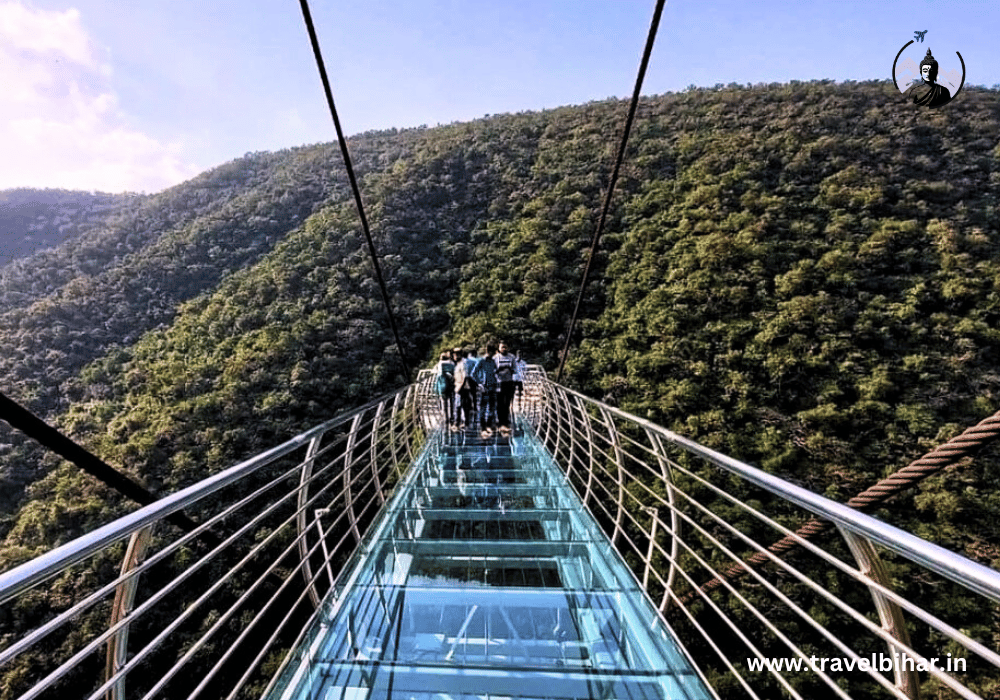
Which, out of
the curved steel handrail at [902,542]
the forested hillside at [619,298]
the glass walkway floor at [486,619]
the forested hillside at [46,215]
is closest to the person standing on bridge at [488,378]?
the glass walkway floor at [486,619]

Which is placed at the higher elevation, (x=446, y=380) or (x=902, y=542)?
(x=902, y=542)

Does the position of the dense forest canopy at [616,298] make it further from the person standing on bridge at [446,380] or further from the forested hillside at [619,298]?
the person standing on bridge at [446,380]

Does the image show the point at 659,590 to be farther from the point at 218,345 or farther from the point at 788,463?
the point at 218,345

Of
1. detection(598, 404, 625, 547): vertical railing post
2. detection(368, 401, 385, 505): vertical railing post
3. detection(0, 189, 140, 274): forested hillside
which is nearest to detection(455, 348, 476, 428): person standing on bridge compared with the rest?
detection(368, 401, 385, 505): vertical railing post

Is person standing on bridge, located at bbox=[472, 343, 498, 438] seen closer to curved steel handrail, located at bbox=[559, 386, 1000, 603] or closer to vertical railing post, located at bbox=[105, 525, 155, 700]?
curved steel handrail, located at bbox=[559, 386, 1000, 603]

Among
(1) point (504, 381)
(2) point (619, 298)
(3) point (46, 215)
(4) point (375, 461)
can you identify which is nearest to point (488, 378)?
(1) point (504, 381)

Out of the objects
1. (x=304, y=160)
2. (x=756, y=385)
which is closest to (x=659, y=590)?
(x=756, y=385)

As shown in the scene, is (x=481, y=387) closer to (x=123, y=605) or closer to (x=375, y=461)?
(x=375, y=461)
